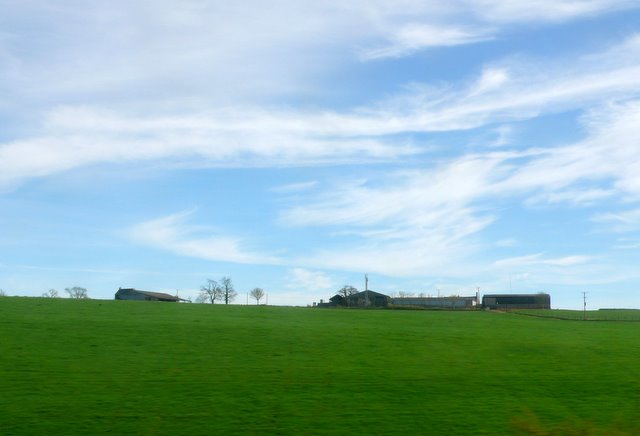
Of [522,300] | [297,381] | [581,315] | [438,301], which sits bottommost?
[581,315]

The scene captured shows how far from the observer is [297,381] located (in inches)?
818

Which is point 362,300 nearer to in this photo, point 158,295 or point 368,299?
point 368,299

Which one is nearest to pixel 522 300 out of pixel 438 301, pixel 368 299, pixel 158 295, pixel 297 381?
pixel 438 301

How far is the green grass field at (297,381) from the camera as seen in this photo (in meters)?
17.1

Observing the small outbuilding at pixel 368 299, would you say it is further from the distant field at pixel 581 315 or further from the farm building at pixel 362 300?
the distant field at pixel 581 315

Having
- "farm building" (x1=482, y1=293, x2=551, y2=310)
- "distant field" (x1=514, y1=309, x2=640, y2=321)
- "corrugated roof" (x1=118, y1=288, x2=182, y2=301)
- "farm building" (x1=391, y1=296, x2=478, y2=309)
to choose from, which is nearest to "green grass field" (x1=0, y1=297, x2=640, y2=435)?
"distant field" (x1=514, y1=309, x2=640, y2=321)

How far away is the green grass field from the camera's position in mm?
17062

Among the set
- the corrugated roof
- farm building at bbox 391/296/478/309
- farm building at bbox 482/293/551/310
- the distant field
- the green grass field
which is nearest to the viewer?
the green grass field

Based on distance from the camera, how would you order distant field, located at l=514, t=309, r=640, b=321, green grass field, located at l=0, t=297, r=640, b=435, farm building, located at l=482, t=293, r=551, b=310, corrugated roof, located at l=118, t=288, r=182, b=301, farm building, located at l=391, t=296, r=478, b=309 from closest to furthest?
green grass field, located at l=0, t=297, r=640, b=435, distant field, located at l=514, t=309, r=640, b=321, corrugated roof, located at l=118, t=288, r=182, b=301, farm building, located at l=391, t=296, r=478, b=309, farm building, located at l=482, t=293, r=551, b=310

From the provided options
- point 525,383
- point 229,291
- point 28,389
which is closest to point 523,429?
point 525,383

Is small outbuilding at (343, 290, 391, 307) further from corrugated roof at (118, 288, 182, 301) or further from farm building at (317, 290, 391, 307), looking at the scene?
corrugated roof at (118, 288, 182, 301)

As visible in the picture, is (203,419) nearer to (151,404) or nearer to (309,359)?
(151,404)

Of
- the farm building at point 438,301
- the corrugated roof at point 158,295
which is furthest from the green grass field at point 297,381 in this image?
the farm building at point 438,301

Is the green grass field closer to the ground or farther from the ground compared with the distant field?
farther from the ground
